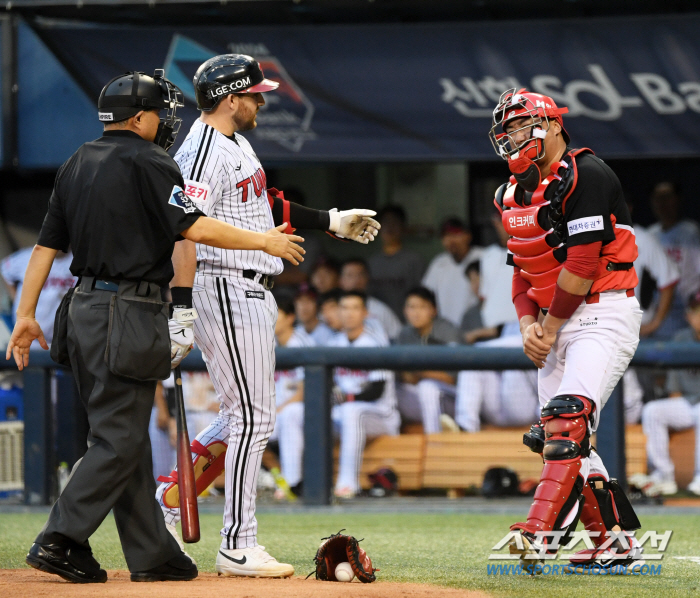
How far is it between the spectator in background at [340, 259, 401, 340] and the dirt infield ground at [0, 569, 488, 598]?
488 cm

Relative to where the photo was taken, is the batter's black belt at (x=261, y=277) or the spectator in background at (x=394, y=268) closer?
the batter's black belt at (x=261, y=277)

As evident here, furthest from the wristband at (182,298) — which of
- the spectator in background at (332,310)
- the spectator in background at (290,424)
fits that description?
the spectator in background at (332,310)

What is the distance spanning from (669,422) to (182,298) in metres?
3.79

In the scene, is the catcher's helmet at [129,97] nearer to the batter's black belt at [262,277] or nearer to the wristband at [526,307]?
the batter's black belt at [262,277]

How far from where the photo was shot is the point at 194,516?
12.6 ft

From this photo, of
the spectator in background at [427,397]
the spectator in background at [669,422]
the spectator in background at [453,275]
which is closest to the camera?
the spectator in background at [669,422]

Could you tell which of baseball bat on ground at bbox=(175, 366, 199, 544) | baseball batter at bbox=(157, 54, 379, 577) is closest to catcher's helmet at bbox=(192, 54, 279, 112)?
baseball batter at bbox=(157, 54, 379, 577)

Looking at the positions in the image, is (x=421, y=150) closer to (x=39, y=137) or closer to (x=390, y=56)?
(x=390, y=56)

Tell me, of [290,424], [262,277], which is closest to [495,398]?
[290,424]

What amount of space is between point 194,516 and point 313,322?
4629mm

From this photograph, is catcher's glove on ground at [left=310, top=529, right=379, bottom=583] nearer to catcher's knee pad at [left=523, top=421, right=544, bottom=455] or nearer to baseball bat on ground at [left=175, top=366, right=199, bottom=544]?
baseball bat on ground at [left=175, top=366, right=199, bottom=544]

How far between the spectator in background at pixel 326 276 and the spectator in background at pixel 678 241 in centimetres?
250

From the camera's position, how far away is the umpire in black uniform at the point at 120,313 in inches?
145

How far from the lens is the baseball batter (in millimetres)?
4039
